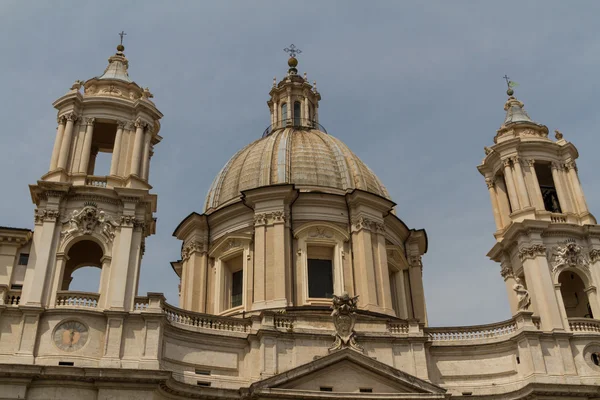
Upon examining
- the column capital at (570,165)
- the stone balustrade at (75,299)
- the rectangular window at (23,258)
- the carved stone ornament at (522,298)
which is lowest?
the stone balustrade at (75,299)

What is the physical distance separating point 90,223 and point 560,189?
23.0 metres

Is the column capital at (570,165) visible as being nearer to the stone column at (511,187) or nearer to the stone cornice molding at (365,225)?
the stone column at (511,187)

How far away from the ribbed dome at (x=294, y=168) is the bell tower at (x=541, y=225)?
7.19 metres

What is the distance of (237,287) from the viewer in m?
35.8

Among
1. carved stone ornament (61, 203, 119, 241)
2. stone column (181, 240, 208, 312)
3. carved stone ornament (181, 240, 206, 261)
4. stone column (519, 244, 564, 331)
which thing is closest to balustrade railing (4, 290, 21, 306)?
carved stone ornament (61, 203, 119, 241)

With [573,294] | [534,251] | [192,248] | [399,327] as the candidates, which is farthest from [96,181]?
[573,294]

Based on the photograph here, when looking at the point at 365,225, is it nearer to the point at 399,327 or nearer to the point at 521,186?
the point at 399,327

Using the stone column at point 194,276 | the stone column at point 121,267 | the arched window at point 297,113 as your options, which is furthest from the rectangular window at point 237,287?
the arched window at point 297,113

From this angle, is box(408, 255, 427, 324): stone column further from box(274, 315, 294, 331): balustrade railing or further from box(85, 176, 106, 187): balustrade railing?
box(85, 176, 106, 187): balustrade railing

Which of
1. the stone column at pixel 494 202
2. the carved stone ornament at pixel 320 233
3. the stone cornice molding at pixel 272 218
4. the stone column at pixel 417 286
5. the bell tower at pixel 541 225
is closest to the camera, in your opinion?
the bell tower at pixel 541 225

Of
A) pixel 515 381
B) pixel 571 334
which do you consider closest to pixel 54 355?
pixel 515 381

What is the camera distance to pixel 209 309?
35219mm

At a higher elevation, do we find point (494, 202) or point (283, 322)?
point (494, 202)

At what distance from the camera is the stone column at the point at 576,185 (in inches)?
1339
